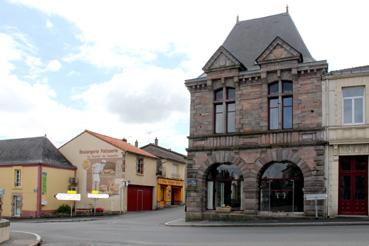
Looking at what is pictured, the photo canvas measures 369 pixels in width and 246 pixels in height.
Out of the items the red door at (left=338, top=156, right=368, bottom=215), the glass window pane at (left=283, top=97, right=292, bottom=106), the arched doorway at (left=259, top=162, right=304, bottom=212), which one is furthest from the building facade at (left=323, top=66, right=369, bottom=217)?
the glass window pane at (left=283, top=97, right=292, bottom=106)

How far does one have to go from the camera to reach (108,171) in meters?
44.2

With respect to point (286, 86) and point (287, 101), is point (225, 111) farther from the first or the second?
point (286, 86)

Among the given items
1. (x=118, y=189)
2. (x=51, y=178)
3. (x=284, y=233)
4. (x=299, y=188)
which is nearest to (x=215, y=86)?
(x=299, y=188)

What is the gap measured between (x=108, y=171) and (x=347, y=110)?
24.0 m

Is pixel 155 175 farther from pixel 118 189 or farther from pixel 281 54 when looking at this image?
pixel 281 54

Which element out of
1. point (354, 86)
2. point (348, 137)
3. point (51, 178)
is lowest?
point (51, 178)

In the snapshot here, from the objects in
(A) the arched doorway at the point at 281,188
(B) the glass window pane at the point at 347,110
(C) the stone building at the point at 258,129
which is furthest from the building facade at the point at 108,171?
(B) the glass window pane at the point at 347,110

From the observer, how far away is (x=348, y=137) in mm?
25734

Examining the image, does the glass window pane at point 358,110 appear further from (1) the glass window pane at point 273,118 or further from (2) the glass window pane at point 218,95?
(2) the glass window pane at point 218,95

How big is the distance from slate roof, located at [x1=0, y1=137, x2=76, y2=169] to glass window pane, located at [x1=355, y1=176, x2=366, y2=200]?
26.8 metres

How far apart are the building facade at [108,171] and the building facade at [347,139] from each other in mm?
21947

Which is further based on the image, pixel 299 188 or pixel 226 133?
pixel 226 133

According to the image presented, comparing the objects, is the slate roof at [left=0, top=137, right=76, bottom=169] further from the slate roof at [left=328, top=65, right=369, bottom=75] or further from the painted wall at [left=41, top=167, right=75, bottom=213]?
the slate roof at [left=328, top=65, right=369, bottom=75]

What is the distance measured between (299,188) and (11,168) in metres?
27.3
